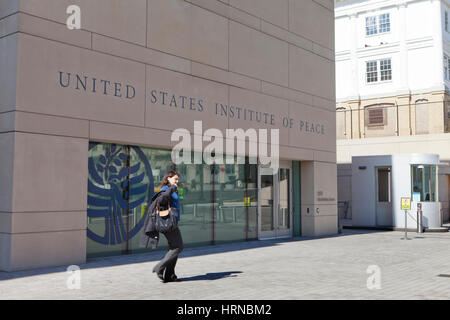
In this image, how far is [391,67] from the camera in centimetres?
3578

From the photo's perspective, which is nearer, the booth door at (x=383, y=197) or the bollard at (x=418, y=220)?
the bollard at (x=418, y=220)

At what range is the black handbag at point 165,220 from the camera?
8352mm

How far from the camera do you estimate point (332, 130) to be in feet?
62.6

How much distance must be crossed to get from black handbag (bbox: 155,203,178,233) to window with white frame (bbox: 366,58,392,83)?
30.8 m

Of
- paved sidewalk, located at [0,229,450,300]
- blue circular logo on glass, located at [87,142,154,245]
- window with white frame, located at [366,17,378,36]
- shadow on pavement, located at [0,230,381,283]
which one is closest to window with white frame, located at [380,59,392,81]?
window with white frame, located at [366,17,378,36]

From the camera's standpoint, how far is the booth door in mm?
21438

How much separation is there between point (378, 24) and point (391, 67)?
3.37m

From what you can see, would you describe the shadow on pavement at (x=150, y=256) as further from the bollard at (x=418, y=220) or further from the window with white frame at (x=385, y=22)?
the window with white frame at (x=385, y=22)

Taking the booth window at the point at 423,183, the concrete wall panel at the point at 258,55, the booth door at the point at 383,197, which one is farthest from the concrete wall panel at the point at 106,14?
the booth window at the point at 423,183

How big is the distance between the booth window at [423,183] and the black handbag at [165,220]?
1476 cm

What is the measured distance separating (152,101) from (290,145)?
6.00m
